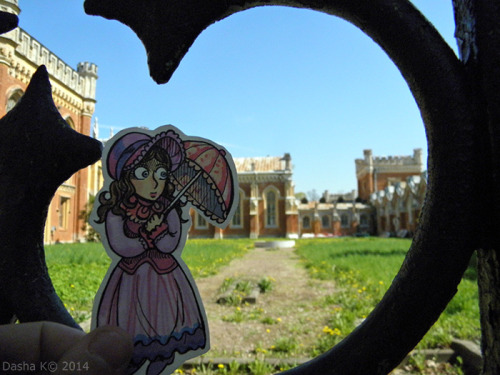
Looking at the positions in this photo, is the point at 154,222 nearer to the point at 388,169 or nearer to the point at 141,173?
the point at 141,173

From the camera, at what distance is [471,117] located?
0.70 m

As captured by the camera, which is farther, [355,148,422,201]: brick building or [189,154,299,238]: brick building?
[355,148,422,201]: brick building

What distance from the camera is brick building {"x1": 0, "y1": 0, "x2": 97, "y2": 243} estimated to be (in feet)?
54.0

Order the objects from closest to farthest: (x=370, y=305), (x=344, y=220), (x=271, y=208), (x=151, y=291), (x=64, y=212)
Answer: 1. (x=151, y=291)
2. (x=370, y=305)
3. (x=64, y=212)
4. (x=271, y=208)
5. (x=344, y=220)

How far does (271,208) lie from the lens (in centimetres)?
3425

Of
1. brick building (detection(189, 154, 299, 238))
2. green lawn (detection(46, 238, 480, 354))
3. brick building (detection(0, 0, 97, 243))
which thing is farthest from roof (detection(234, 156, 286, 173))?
green lawn (detection(46, 238, 480, 354))

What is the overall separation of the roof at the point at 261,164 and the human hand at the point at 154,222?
33662 millimetres

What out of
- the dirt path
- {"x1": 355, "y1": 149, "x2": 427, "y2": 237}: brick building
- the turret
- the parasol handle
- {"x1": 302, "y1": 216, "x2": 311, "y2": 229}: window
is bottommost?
the dirt path

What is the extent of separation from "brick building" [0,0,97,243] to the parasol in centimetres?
1875

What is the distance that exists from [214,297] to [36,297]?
605 centimetres

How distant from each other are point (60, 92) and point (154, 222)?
2351 cm

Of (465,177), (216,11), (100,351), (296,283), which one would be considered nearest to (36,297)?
(100,351)

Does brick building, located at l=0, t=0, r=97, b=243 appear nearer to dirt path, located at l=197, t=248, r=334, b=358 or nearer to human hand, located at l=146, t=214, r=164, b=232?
dirt path, located at l=197, t=248, r=334, b=358

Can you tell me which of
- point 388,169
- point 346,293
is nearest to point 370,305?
point 346,293
